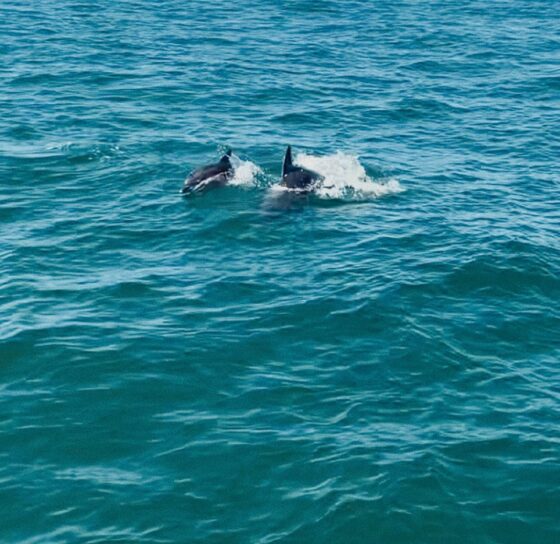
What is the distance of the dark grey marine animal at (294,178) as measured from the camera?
45.4m

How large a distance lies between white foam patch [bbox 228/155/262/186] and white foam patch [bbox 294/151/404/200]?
2392 mm

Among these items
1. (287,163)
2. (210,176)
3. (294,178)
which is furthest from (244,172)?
(294,178)

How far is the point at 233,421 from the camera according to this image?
29.1 metres

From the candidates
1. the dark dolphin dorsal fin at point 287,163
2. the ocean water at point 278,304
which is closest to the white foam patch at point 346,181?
the ocean water at point 278,304

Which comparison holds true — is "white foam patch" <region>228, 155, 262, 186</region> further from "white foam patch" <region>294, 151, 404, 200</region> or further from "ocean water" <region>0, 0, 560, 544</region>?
"white foam patch" <region>294, 151, 404, 200</region>

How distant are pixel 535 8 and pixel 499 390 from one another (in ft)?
198

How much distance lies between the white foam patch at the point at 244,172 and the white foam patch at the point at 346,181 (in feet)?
7.85

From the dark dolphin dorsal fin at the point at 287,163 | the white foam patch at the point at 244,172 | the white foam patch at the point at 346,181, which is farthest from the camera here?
the white foam patch at the point at 244,172

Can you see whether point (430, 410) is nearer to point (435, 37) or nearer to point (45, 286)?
point (45, 286)

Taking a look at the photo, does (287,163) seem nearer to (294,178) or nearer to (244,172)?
(294,178)

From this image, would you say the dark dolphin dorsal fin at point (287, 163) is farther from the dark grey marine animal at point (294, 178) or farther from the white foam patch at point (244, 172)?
the white foam patch at point (244, 172)

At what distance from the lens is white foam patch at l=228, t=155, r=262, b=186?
46.6 metres

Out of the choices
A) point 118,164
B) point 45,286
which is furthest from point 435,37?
point 45,286

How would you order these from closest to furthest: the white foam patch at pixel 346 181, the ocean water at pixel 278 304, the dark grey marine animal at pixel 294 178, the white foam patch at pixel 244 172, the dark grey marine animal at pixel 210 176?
1. the ocean water at pixel 278 304
2. the dark grey marine animal at pixel 294 178
3. the dark grey marine animal at pixel 210 176
4. the white foam patch at pixel 346 181
5. the white foam patch at pixel 244 172
